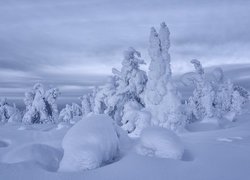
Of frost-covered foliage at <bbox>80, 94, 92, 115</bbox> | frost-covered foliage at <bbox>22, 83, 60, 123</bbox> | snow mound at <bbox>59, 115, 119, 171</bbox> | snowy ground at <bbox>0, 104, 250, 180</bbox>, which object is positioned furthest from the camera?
frost-covered foliage at <bbox>80, 94, 92, 115</bbox>

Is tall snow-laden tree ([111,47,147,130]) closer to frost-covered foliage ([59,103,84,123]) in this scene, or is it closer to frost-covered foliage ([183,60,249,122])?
frost-covered foliage ([183,60,249,122])

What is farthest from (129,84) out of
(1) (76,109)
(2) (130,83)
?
(1) (76,109)

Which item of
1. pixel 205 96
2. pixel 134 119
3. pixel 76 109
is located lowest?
pixel 76 109

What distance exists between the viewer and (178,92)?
2427 centimetres

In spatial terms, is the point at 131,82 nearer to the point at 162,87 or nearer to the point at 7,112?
the point at 162,87

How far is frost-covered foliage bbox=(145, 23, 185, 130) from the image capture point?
23531 mm

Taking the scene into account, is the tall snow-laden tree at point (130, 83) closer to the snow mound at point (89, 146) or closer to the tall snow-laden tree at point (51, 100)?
the tall snow-laden tree at point (51, 100)

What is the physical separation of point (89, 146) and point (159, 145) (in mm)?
2112

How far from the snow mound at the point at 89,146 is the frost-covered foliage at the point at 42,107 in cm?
3154

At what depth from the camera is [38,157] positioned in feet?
26.9

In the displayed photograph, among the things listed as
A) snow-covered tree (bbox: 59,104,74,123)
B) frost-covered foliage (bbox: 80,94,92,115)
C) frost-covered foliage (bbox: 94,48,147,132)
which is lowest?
snow-covered tree (bbox: 59,104,74,123)

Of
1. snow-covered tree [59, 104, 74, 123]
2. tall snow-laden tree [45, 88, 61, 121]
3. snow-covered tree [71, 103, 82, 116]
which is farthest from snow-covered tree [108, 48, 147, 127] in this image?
snow-covered tree [71, 103, 82, 116]

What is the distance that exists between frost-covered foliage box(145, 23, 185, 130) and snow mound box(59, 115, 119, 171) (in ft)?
49.9

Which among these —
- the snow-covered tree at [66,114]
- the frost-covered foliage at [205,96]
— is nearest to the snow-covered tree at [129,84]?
the frost-covered foliage at [205,96]
